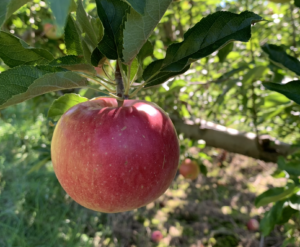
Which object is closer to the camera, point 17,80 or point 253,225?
point 17,80

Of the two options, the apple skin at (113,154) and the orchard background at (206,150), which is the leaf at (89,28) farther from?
the apple skin at (113,154)

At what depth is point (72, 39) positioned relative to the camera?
59 centimetres

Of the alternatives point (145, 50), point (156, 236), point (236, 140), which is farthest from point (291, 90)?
point (156, 236)

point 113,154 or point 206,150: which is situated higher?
point 113,154

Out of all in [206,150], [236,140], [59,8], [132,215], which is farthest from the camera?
[206,150]

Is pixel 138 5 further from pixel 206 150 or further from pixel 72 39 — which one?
pixel 206 150

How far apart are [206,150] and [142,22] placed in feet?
9.05

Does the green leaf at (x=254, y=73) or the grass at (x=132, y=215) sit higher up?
the green leaf at (x=254, y=73)

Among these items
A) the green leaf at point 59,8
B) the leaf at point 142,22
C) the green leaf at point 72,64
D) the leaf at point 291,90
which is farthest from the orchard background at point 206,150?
the green leaf at point 59,8

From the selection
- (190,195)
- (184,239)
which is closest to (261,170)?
(190,195)

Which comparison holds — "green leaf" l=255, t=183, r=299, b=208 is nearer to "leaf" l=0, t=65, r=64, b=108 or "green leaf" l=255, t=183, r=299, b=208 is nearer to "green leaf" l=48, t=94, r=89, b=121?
"green leaf" l=48, t=94, r=89, b=121

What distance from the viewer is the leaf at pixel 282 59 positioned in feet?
2.30

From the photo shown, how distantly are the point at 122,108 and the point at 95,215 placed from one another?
179cm

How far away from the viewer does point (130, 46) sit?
47 centimetres
